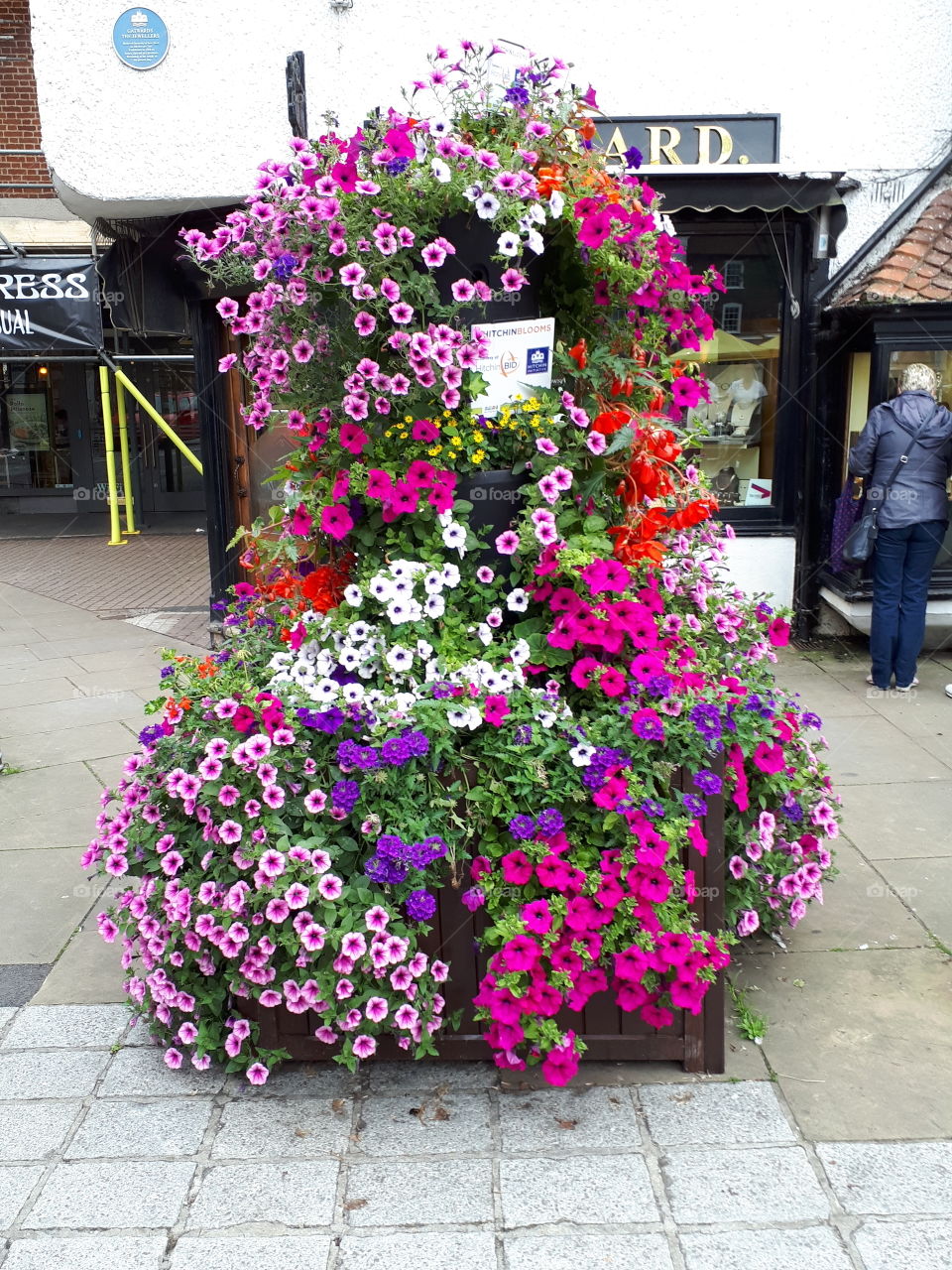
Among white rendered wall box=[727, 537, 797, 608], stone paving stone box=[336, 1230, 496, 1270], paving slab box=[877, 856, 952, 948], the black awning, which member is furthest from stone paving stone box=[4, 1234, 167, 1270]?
the black awning

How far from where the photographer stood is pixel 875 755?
5500 mm

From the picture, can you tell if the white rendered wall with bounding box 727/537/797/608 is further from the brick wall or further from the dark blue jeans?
the brick wall

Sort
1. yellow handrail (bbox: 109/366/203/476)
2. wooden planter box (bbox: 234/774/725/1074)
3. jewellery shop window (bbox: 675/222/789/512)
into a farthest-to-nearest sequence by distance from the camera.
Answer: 1. yellow handrail (bbox: 109/366/203/476)
2. jewellery shop window (bbox: 675/222/789/512)
3. wooden planter box (bbox: 234/774/725/1074)

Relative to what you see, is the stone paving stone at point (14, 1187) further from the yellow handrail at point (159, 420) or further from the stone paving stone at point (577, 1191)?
the yellow handrail at point (159, 420)

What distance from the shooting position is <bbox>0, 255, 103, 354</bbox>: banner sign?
11.0 meters

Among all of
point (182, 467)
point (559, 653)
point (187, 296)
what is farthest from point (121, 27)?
point (182, 467)

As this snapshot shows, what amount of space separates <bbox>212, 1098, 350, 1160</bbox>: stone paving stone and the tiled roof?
216 inches

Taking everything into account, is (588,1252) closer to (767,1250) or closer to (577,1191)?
(577,1191)

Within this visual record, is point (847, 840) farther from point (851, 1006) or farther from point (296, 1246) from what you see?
point (296, 1246)

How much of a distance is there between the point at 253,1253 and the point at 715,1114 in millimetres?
1155

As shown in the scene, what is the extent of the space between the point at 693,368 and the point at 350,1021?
2094 mm

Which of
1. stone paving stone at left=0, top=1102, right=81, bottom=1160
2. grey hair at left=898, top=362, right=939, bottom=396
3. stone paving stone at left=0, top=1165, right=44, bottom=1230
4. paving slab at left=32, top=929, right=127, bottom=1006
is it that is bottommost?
paving slab at left=32, top=929, right=127, bottom=1006

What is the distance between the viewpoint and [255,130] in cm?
685

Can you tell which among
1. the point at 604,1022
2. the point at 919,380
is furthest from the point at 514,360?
the point at 919,380
